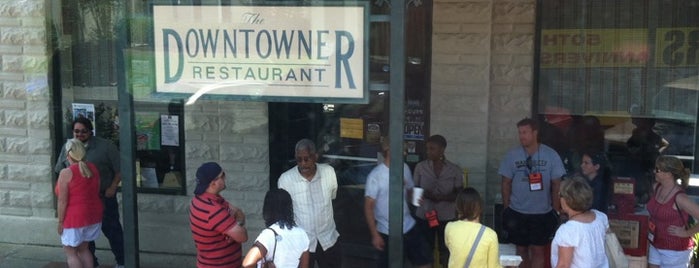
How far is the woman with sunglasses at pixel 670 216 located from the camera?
5.57 m

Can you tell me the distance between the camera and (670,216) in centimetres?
562

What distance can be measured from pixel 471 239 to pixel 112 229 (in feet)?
12.8

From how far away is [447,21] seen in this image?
723 centimetres

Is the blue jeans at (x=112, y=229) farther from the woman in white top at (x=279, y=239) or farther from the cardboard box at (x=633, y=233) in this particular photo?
the cardboard box at (x=633, y=233)

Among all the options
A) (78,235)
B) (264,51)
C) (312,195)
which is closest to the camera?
(264,51)

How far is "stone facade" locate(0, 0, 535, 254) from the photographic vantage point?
7195 mm

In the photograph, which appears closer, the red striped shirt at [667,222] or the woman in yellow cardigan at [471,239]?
the woman in yellow cardigan at [471,239]

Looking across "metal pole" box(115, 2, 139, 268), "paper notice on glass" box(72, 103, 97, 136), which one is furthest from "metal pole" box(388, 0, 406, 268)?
"paper notice on glass" box(72, 103, 97, 136)

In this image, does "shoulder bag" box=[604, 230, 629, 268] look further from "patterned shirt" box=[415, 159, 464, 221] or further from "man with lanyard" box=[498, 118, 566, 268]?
"patterned shirt" box=[415, 159, 464, 221]

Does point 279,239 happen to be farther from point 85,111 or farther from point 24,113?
point 24,113

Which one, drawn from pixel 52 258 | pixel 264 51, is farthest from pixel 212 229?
pixel 52 258

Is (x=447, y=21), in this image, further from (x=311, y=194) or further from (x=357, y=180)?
(x=311, y=194)

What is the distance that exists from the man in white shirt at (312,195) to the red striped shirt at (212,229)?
2.48 ft

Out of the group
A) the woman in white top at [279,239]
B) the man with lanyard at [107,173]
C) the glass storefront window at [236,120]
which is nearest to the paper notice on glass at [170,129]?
the glass storefront window at [236,120]
